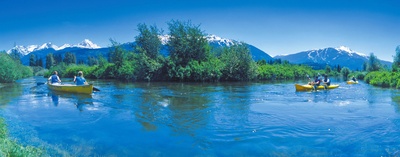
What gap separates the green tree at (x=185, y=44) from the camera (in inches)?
2100

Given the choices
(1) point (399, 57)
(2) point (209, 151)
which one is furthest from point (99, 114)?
(1) point (399, 57)

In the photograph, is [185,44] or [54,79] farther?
[185,44]

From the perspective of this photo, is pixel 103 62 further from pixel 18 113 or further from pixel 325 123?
pixel 325 123

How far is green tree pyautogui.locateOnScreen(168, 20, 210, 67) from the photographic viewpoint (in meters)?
53.3

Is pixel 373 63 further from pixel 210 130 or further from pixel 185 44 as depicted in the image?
pixel 210 130

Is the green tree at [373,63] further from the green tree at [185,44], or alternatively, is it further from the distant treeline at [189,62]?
the green tree at [185,44]

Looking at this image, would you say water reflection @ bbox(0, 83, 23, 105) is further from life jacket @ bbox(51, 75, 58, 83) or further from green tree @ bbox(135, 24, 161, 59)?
green tree @ bbox(135, 24, 161, 59)

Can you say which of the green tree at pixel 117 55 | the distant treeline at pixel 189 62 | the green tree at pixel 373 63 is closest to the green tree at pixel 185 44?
the distant treeline at pixel 189 62

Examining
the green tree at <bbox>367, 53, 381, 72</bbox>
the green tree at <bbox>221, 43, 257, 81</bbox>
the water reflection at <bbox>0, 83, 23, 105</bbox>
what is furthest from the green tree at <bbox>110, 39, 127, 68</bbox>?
the green tree at <bbox>367, 53, 381, 72</bbox>

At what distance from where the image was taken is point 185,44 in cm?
5322

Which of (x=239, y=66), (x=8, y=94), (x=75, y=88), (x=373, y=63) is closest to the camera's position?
(x=75, y=88)

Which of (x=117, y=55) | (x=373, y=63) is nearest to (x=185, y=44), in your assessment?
(x=117, y=55)

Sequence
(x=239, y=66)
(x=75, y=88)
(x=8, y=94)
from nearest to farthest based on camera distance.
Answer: (x=75, y=88)
(x=8, y=94)
(x=239, y=66)

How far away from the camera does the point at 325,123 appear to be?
12.3m
